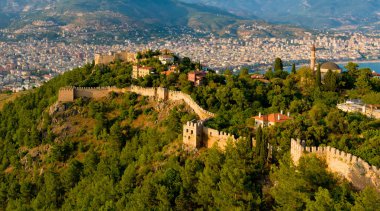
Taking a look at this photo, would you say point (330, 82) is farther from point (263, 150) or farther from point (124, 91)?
point (124, 91)

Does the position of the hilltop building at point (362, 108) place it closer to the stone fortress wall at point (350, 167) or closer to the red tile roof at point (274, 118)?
the red tile roof at point (274, 118)

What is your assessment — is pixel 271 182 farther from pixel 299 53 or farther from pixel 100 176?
pixel 299 53

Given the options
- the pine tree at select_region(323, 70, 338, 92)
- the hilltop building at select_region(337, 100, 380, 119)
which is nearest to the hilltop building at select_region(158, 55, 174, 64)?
the pine tree at select_region(323, 70, 338, 92)

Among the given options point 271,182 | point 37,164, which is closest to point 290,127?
point 271,182

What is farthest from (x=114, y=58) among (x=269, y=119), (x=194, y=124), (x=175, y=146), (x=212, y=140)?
(x=269, y=119)

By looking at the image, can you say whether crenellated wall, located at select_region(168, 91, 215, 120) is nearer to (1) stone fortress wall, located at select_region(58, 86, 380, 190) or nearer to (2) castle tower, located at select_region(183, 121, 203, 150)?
(1) stone fortress wall, located at select_region(58, 86, 380, 190)

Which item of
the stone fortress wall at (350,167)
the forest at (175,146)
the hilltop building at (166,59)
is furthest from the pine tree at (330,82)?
the stone fortress wall at (350,167)
